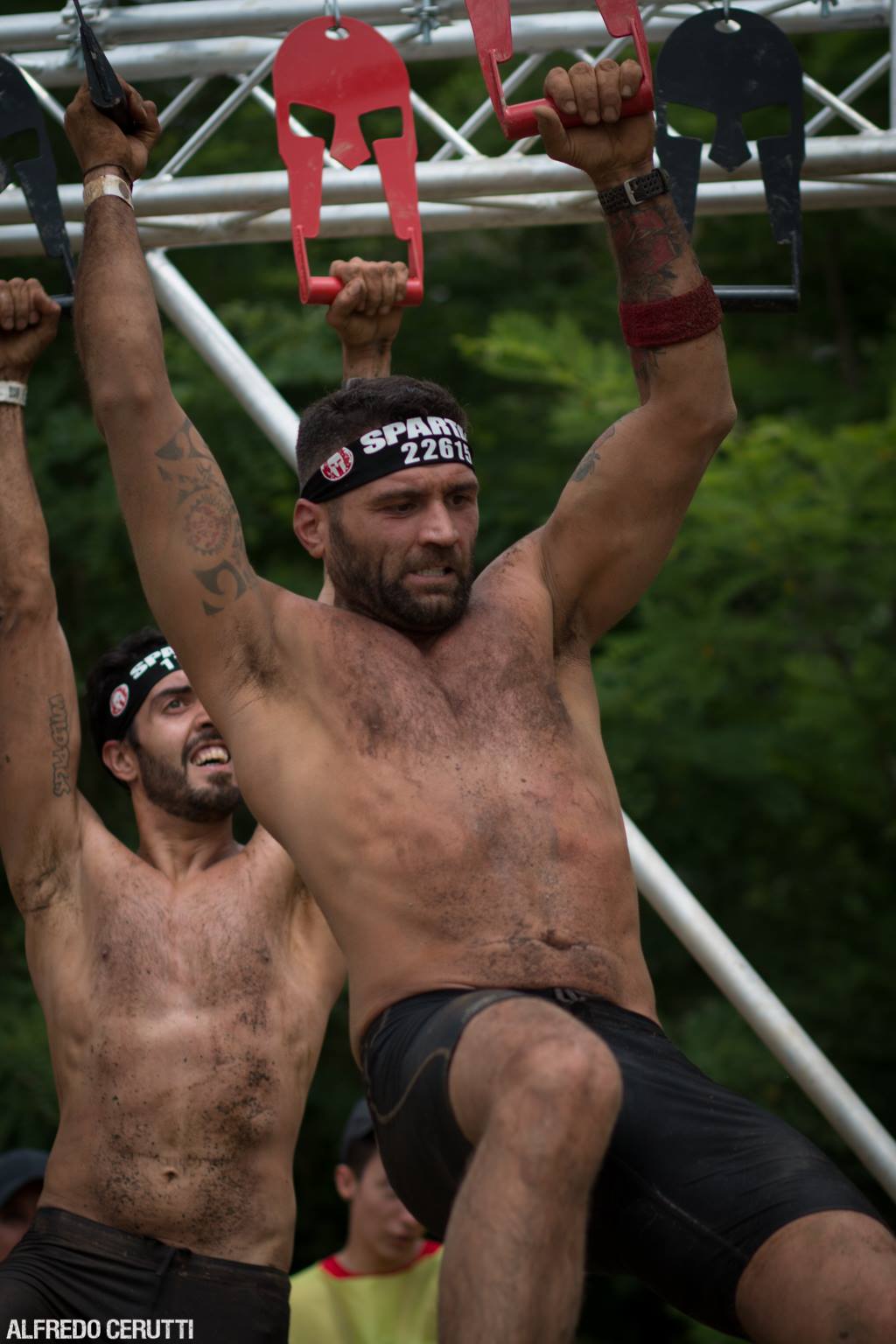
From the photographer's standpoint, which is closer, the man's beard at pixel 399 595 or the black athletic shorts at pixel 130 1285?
the man's beard at pixel 399 595

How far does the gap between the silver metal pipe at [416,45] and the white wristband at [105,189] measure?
1.58m

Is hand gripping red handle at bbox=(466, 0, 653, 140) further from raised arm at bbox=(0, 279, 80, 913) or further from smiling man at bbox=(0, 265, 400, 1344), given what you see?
raised arm at bbox=(0, 279, 80, 913)

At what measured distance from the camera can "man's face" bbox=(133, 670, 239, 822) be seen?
14.1 ft

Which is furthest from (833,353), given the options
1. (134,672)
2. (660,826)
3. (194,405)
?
(134,672)

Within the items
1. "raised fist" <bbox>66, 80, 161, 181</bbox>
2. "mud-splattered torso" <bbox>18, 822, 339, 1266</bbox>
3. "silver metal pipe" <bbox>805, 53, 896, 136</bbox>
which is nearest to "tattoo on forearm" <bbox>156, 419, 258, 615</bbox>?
"raised fist" <bbox>66, 80, 161, 181</bbox>

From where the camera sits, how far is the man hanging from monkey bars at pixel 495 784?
2316 millimetres

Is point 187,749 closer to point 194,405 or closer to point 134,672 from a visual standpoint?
point 134,672

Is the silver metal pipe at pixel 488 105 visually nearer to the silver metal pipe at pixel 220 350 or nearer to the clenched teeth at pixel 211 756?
the silver metal pipe at pixel 220 350

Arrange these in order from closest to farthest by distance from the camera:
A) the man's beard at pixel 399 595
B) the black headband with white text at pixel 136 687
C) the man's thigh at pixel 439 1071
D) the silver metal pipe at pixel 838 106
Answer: the man's thigh at pixel 439 1071
the man's beard at pixel 399 595
the black headband with white text at pixel 136 687
the silver metal pipe at pixel 838 106

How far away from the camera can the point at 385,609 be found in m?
3.09

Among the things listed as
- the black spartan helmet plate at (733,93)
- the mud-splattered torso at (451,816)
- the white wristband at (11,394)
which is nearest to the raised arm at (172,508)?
the mud-splattered torso at (451,816)

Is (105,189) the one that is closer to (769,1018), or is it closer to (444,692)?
(444,692)

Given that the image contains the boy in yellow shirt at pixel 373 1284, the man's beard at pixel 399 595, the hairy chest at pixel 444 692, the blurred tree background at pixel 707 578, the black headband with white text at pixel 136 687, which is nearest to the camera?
the hairy chest at pixel 444 692

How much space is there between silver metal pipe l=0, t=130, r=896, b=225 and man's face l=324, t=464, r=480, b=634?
5.52 feet
